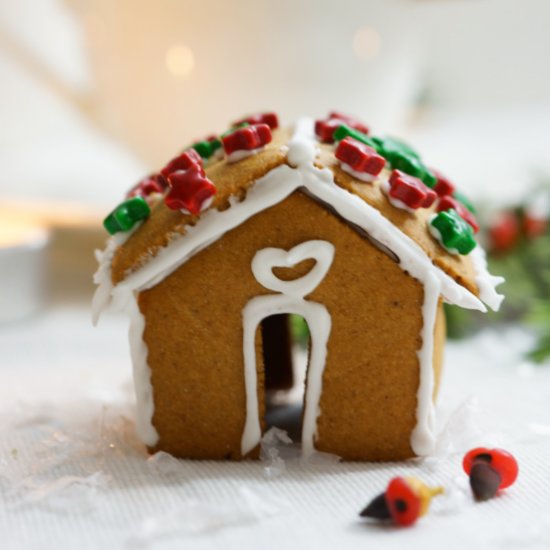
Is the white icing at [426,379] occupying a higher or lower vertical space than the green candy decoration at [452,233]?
lower

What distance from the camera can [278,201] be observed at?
1.12 meters

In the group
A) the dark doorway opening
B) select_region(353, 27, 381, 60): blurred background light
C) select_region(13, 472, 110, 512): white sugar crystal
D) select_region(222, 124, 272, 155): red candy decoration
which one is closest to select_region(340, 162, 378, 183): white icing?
select_region(222, 124, 272, 155): red candy decoration

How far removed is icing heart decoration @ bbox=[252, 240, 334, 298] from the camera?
Answer: 1129mm

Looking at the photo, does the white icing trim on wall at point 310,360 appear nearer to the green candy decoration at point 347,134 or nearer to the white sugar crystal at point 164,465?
the white sugar crystal at point 164,465

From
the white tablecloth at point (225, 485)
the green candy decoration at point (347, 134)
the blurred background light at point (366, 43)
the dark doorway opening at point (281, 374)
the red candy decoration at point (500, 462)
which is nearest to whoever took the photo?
the white tablecloth at point (225, 485)

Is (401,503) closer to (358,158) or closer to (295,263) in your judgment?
(295,263)

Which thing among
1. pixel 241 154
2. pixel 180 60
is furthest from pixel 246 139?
pixel 180 60

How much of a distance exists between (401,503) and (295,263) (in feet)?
1.01

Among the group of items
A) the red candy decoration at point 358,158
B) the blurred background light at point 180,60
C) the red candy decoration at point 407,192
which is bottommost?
the red candy decoration at point 407,192

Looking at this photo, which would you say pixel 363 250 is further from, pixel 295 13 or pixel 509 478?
pixel 295 13

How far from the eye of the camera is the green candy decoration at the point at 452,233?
117cm

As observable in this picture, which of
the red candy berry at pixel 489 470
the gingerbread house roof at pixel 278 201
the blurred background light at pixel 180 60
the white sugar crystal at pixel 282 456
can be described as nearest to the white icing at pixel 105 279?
the gingerbread house roof at pixel 278 201

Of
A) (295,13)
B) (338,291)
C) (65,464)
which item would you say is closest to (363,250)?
(338,291)

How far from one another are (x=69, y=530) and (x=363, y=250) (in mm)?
466
